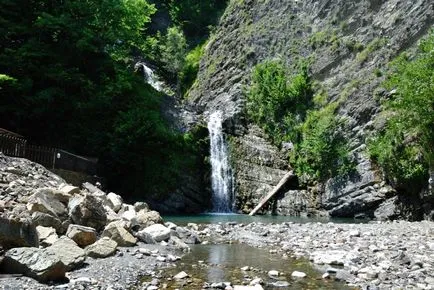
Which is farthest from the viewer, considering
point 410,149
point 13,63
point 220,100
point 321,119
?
point 220,100

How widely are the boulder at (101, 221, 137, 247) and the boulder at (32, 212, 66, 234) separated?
123cm

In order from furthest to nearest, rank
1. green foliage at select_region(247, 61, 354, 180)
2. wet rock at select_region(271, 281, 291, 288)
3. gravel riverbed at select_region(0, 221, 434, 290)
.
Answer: green foliage at select_region(247, 61, 354, 180) → wet rock at select_region(271, 281, 291, 288) → gravel riverbed at select_region(0, 221, 434, 290)

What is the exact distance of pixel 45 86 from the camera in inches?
1048

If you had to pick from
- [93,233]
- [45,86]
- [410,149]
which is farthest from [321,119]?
[93,233]

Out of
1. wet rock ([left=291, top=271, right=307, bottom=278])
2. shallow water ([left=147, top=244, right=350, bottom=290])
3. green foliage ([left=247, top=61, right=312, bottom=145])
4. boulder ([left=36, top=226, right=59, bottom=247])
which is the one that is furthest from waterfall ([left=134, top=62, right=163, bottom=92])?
wet rock ([left=291, top=271, right=307, bottom=278])

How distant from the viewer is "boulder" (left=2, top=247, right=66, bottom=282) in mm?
7324

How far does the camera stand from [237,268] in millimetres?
9953

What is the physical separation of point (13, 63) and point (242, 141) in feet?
53.7

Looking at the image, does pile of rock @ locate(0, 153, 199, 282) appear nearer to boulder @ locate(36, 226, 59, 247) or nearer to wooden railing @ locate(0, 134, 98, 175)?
boulder @ locate(36, 226, 59, 247)

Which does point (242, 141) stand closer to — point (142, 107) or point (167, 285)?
point (142, 107)

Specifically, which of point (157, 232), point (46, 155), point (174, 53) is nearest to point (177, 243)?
point (157, 232)

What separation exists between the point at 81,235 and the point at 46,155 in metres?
12.6

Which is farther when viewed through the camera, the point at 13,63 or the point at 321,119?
the point at 321,119

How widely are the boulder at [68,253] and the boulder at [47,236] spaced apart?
0.42 m
